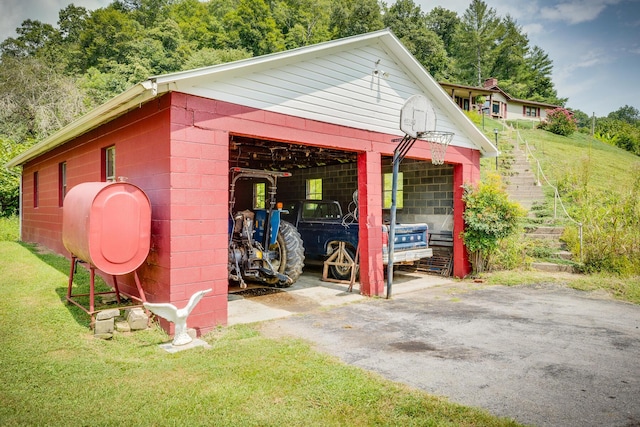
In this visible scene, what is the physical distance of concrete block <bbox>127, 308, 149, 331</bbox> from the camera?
211 inches

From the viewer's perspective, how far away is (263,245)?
844 centimetres

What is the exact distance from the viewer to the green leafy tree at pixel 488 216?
9.65 m

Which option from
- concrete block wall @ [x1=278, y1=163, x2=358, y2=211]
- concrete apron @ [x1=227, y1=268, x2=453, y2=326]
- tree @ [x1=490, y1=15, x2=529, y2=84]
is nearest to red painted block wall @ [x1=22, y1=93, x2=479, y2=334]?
concrete apron @ [x1=227, y1=268, x2=453, y2=326]

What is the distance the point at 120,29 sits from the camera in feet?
129

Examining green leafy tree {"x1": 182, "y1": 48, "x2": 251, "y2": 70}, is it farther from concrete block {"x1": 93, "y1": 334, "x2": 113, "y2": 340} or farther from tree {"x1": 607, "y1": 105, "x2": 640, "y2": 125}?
tree {"x1": 607, "y1": 105, "x2": 640, "y2": 125}

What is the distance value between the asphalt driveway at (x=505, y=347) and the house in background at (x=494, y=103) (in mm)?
30256

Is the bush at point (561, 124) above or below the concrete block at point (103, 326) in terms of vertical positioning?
above

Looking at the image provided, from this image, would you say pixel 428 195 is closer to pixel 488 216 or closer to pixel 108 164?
pixel 488 216

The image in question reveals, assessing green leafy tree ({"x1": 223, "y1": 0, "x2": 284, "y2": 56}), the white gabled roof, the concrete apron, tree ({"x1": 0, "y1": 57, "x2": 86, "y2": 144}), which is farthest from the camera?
green leafy tree ({"x1": 223, "y1": 0, "x2": 284, "y2": 56})

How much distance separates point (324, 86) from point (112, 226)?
4368mm

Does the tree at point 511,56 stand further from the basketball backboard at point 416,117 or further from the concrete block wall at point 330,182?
the basketball backboard at point 416,117

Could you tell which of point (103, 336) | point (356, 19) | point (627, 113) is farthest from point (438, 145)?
point (627, 113)

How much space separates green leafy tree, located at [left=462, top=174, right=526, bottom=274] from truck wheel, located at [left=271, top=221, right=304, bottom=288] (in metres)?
4.42

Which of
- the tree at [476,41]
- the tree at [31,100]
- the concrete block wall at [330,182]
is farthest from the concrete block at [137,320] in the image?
the tree at [476,41]
